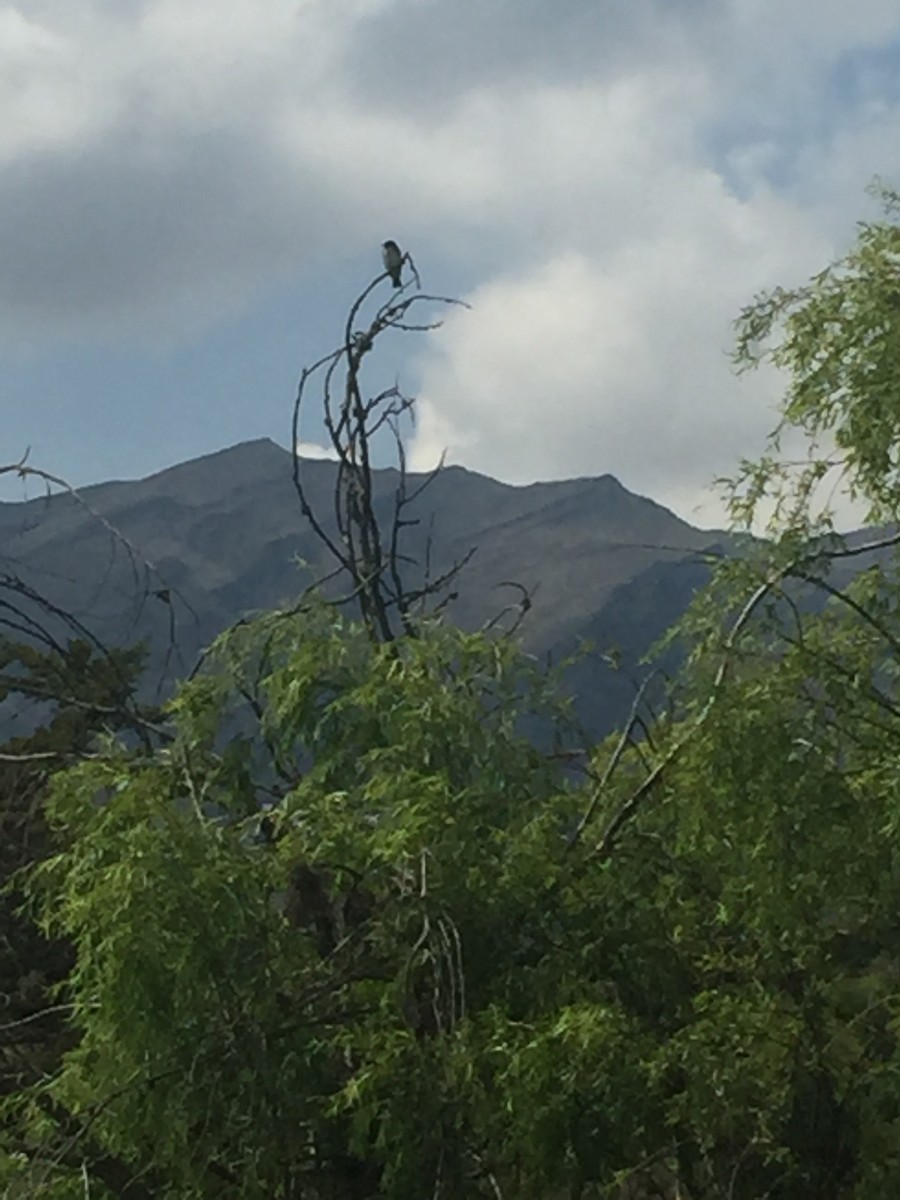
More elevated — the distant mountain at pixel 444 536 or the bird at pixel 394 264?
the distant mountain at pixel 444 536

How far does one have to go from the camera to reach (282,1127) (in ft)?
14.2

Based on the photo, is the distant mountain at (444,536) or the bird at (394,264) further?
the distant mountain at (444,536)

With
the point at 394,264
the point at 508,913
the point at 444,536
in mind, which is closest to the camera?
the point at 508,913

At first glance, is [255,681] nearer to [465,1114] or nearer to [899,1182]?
[465,1114]

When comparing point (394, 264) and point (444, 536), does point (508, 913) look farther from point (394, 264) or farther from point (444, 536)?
point (444, 536)

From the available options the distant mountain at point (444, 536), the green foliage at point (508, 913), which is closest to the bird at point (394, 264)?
the green foliage at point (508, 913)

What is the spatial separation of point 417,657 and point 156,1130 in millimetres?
1618

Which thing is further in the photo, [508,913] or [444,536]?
[444,536]

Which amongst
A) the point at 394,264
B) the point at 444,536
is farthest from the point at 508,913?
the point at 444,536

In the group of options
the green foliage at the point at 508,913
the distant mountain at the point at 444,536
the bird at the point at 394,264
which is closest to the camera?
the green foliage at the point at 508,913

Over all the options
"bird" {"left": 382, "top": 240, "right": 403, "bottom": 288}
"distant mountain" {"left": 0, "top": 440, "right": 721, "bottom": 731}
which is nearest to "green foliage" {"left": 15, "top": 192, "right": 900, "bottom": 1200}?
"bird" {"left": 382, "top": 240, "right": 403, "bottom": 288}

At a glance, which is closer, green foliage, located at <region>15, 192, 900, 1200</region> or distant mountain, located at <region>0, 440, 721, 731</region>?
green foliage, located at <region>15, 192, 900, 1200</region>

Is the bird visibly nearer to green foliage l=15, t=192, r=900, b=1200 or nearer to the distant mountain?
green foliage l=15, t=192, r=900, b=1200

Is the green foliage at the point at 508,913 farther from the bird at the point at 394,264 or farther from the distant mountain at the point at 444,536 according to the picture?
the distant mountain at the point at 444,536
